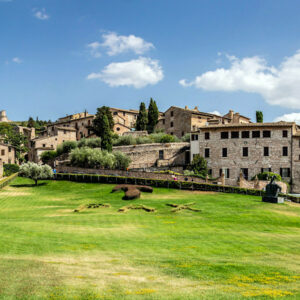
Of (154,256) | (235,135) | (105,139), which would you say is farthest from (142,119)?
(154,256)

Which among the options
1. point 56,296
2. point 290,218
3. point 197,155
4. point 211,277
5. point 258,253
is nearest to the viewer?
point 56,296

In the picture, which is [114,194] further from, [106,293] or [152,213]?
[106,293]

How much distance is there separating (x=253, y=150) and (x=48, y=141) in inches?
2195

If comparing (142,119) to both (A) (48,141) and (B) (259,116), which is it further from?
(B) (259,116)

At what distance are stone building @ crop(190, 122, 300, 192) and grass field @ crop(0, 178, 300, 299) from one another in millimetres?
29366

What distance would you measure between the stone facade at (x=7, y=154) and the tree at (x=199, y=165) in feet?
157

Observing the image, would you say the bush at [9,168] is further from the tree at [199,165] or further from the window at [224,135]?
the window at [224,135]

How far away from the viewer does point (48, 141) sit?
89.9 m

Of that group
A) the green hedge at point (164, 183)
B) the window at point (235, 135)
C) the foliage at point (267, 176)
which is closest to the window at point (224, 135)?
the window at point (235, 135)

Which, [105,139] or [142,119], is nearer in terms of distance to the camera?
[105,139]

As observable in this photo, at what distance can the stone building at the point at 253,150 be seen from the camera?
186 ft

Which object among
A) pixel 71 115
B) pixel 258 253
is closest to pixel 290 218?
pixel 258 253

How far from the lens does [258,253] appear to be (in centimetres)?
1505

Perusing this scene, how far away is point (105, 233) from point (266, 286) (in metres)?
10.8
